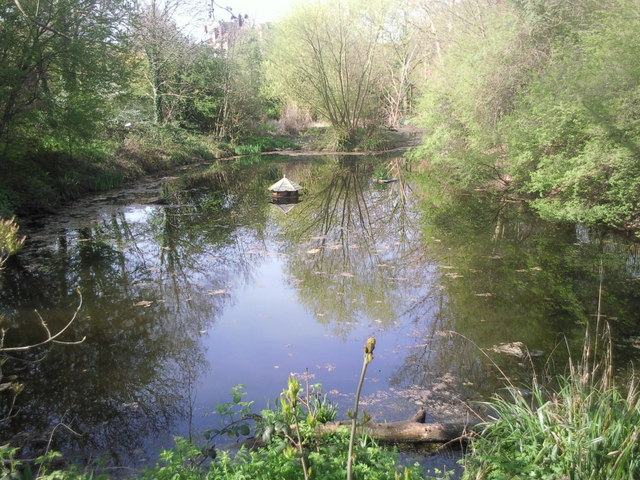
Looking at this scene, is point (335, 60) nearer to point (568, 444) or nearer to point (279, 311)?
point (279, 311)

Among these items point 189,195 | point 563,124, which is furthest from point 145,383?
point 189,195

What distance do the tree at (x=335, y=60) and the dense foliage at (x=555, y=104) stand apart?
1286 cm

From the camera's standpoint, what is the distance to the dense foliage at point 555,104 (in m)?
8.41

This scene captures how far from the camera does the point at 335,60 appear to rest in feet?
91.9

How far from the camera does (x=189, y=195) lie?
16141 mm

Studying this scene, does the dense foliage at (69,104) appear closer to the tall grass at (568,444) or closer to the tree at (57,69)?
the tree at (57,69)

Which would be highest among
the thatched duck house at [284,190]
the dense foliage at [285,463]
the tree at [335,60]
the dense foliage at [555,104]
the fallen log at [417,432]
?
the tree at [335,60]

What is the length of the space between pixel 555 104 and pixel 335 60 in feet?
66.1

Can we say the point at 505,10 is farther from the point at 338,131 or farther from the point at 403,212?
the point at 338,131

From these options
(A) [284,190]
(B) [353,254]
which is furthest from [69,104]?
(B) [353,254]

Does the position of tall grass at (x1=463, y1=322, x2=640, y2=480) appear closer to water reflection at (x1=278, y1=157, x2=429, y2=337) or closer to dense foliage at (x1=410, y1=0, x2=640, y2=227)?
water reflection at (x1=278, y1=157, x2=429, y2=337)

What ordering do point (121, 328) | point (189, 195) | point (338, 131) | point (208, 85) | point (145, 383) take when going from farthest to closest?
point (338, 131), point (208, 85), point (189, 195), point (121, 328), point (145, 383)

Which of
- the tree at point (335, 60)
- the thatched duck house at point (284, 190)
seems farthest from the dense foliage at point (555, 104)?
the tree at point (335, 60)

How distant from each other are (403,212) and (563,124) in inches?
195
